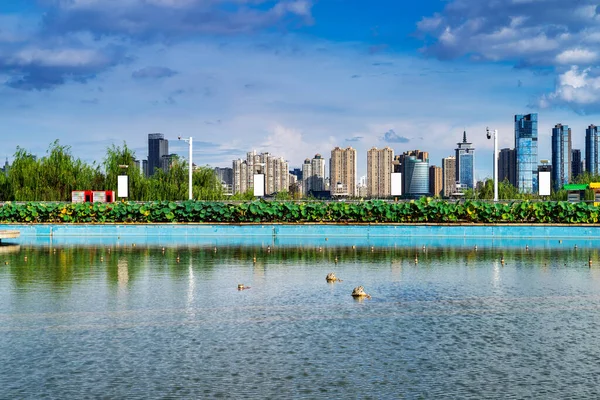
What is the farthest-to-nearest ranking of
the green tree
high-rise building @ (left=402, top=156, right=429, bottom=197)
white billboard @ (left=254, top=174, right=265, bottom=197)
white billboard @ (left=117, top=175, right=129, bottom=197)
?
high-rise building @ (left=402, top=156, right=429, bottom=197) < the green tree < white billboard @ (left=117, top=175, right=129, bottom=197) < white billboard @ (left=254, top=174, right=265, bottom=197)

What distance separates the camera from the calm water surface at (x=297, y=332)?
871 cm

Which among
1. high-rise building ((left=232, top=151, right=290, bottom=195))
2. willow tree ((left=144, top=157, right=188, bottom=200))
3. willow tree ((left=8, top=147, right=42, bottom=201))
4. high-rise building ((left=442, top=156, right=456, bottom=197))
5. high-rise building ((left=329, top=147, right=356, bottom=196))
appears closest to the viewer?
willow tree ((left=8, top=147, right=42, bottom=201))

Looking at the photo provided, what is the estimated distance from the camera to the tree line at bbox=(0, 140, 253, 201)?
53906mm

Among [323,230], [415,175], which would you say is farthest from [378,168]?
[323,230]

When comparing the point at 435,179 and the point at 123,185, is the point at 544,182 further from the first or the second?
the point at 435,179

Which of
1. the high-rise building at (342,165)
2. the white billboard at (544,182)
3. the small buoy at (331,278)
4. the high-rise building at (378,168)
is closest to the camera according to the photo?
the small buoy at (331,278)

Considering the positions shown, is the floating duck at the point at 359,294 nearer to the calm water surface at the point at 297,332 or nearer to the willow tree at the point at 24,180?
the calm water surface at the point at 297,332

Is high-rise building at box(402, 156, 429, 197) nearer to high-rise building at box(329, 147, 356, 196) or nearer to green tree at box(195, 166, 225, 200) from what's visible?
green tree at box(195, 166, 225, 200)

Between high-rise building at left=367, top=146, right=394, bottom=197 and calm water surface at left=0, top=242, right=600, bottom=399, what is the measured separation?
409ft

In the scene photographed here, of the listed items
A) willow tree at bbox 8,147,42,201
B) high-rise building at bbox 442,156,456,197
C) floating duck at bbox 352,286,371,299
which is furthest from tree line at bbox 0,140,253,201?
high-rise building at bbox 442,156,456,197

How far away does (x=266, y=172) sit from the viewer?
152 metres

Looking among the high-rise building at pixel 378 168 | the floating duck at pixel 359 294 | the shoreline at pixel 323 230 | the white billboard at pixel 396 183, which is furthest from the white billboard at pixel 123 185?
the high-rise building at pixel 378 168

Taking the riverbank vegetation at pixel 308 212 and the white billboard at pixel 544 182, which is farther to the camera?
the white billboard at pixel 544 182

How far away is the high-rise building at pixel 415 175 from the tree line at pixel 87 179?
42.1 m
